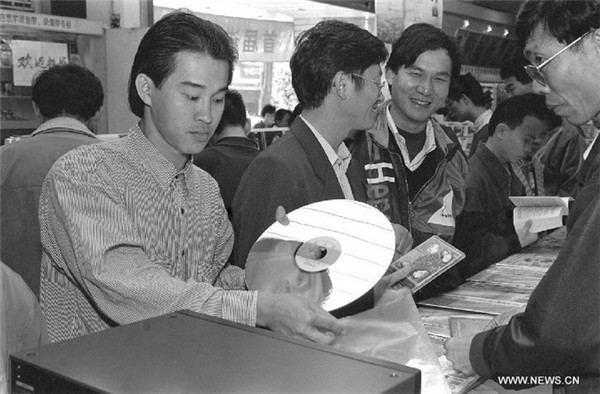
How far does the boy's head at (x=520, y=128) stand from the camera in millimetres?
3291

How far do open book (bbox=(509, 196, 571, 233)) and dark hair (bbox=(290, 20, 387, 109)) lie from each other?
1040 mm

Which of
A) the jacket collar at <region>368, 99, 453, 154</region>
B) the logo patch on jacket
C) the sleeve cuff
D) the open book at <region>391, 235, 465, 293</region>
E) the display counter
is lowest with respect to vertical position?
the display counter

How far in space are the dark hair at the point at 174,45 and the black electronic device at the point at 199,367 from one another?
2.44 ft

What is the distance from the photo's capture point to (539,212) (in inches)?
114

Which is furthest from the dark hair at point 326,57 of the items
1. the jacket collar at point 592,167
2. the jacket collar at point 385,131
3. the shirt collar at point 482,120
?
the shirt collar at point 482,120

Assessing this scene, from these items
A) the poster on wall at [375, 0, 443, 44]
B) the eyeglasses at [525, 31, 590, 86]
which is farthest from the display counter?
the poster on wall at [375, 0, 443, 44]

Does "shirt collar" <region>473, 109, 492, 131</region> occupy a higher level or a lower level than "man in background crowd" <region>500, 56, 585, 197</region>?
higher

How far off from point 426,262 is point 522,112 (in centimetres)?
180

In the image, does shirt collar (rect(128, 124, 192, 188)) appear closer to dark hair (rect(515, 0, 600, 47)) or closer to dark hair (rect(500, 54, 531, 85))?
dark hair (rect(515, 0, 600, 47))

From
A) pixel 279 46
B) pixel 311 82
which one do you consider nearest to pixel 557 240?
pixel 311 82

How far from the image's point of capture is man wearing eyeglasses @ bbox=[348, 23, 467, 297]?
7.98ft

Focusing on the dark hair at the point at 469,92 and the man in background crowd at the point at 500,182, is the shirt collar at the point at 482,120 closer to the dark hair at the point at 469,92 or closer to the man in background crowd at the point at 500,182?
the dark hair at the point at 469,92

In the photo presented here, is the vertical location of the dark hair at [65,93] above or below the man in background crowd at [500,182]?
above

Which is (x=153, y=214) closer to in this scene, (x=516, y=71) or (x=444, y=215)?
(x=444, y=215)
